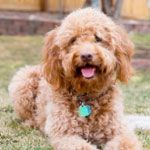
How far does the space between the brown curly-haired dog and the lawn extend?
0.32m

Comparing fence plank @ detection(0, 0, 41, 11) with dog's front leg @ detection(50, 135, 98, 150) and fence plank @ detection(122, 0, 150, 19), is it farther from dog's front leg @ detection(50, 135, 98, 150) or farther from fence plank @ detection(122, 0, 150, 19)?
dog's front leg @ detection(50, 135, 98, 150)

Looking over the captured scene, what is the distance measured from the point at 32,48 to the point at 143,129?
9.31 meters

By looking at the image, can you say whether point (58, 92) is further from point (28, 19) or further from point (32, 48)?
point (28, 19)

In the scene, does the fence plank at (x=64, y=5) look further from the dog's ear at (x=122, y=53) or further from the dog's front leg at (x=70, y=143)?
the dog's front leg at (x=70, y=143)

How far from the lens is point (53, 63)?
662cm

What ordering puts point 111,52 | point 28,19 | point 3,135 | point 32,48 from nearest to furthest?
point 111,52
point 3,135
point 32,48
point 28,19

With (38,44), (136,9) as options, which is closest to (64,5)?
(136,9)

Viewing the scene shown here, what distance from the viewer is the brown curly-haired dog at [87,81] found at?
6.25 meters

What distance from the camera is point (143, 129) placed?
7668 mm

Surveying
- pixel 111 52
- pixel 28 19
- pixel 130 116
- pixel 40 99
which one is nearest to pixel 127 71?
pixel 111 52

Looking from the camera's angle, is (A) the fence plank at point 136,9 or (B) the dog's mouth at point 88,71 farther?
(A) the fence plank at point 136,9

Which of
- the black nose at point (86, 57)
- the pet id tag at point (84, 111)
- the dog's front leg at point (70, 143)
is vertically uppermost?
the black nose at point (86, 57)

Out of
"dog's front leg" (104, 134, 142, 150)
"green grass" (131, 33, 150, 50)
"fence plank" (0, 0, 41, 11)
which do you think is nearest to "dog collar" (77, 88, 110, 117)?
"dog's front leg" (104, 134, 142, 150)

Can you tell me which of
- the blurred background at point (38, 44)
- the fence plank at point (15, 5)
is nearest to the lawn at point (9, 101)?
the blurred background at point (38, 44)
